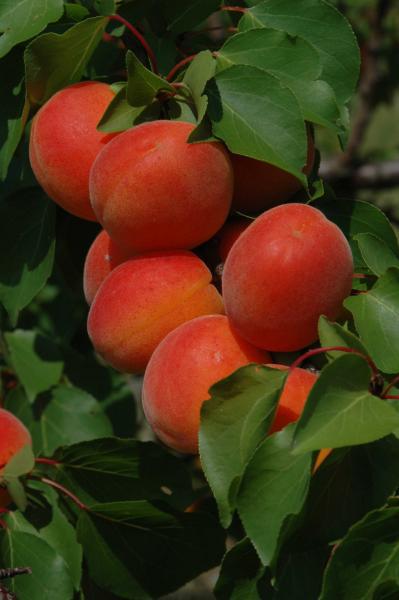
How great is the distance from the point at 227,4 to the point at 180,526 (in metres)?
0.58

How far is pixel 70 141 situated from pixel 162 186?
13 centimetres

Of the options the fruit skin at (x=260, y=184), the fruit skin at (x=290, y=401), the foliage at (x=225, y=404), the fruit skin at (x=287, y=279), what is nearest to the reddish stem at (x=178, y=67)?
the foliage at (x=225, y=404)

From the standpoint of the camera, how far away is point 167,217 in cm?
78

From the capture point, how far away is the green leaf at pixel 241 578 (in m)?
0.72

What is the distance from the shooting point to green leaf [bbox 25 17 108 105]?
2.83ft

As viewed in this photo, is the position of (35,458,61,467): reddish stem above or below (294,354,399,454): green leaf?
below

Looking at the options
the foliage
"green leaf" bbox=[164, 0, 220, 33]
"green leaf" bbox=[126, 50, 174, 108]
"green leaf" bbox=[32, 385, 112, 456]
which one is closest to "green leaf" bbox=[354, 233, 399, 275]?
the foliage

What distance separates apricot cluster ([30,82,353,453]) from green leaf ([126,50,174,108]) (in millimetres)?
38

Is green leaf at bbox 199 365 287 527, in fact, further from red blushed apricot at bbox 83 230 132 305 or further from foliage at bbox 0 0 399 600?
red blushed apricot at bbox 83 230 132 305

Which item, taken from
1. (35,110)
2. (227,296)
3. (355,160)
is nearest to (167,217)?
(227,296)

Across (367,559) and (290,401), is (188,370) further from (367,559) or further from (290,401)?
(367,559)

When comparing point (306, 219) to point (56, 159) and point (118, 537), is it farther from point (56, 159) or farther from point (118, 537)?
point (118, 537)

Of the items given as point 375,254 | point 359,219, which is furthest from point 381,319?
point 359,219

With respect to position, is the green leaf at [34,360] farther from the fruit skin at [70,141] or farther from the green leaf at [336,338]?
the green leaf at [336,338]
